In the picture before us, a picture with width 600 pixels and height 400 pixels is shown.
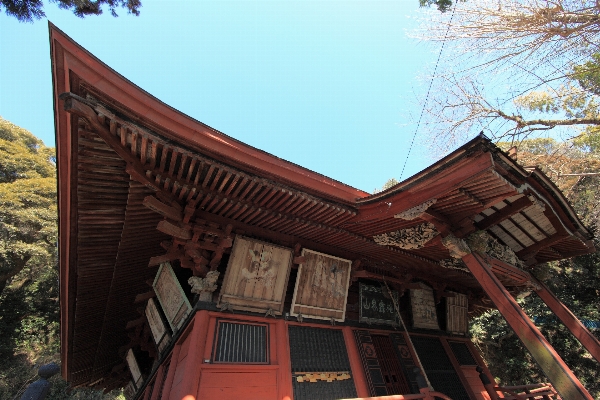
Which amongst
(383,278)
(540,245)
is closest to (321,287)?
(383,278)

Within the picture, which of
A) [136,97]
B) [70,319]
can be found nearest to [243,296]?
[136,97]

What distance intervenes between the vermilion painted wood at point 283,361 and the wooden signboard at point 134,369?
6.07 meters

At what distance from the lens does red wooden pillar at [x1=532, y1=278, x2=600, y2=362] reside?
498 centimetres

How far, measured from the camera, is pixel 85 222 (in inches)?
184

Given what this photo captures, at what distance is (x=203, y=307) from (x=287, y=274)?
5.01ft

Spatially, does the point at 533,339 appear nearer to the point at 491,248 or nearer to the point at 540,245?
the point at 491,248

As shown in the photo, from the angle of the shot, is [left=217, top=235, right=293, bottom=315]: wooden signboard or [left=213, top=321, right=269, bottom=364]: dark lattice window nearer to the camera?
[left=213, top=321, right=269, bottom=364]: dark lattice window

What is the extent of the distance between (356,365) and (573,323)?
150 inches

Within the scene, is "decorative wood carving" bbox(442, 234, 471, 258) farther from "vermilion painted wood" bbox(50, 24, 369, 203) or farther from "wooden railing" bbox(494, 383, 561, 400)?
"wooden railing" bbox(494, 383, 561, 400)

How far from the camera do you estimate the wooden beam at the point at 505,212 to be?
4.85m

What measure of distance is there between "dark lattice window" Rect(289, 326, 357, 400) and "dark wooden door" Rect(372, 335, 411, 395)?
999 millimetres

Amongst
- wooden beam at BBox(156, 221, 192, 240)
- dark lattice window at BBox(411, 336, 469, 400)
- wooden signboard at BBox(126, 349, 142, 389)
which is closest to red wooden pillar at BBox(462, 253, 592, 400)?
dark lattice window at BBox(411, 336, 469, 400)

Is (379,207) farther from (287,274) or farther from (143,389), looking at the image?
(143,389)

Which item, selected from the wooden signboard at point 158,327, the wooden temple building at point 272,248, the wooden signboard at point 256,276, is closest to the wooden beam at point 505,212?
the wooden temple building at point 272,248
